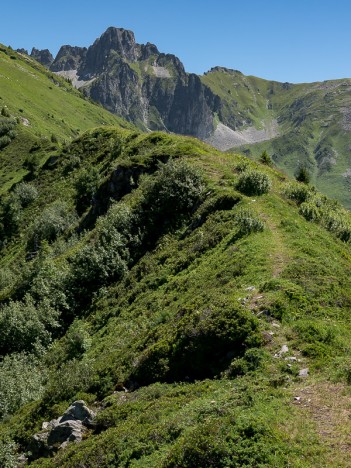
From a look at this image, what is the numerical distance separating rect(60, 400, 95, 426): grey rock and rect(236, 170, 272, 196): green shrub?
67.3ft

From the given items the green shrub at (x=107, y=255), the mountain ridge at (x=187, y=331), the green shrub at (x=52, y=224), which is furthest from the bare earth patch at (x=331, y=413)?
the green shrub at (x=52, y=224)

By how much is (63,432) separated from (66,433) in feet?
0.51

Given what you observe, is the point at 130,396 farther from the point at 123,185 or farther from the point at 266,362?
the point at 123,185

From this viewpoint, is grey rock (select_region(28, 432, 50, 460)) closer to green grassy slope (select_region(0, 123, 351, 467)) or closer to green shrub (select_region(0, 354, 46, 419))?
green grassy slope (select_region(0, 123, 351, 467))

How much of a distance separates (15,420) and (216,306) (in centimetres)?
1141

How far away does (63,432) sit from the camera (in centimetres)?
1806

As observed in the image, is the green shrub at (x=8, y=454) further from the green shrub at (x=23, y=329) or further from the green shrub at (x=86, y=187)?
the green shrub at (x=86, y=187)

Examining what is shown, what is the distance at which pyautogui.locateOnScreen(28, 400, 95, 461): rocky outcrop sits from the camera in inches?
700

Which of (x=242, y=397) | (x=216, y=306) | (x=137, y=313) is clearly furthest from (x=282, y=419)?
(x=137, y=313)

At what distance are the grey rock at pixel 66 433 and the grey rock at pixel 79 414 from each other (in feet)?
0.71

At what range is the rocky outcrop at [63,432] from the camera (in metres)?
17.8

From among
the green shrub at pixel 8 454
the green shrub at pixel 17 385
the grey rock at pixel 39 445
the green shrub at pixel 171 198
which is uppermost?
Result: the green shrub at pixel 171 198

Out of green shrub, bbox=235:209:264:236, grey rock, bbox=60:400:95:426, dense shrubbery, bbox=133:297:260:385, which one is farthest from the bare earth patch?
green shrub, bbox=235:209:264:236

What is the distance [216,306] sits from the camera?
19.5 m
